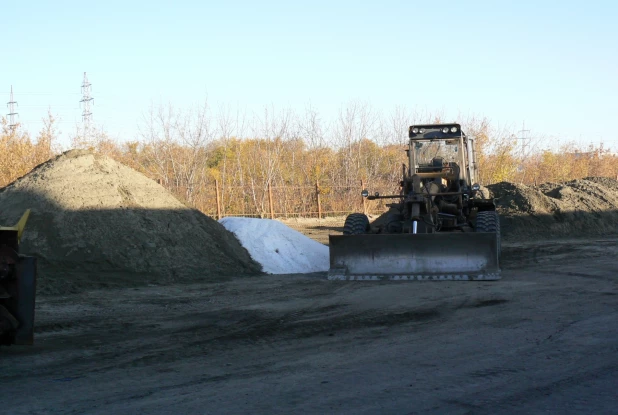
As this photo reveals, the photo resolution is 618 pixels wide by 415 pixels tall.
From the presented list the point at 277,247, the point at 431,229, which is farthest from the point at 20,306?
the point at 277,247

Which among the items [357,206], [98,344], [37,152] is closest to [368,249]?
[98,344]

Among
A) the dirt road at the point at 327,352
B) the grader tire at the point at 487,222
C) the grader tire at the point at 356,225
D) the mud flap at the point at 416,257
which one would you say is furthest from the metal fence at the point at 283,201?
the dirt road at the point at 327,352

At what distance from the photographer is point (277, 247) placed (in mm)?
16234

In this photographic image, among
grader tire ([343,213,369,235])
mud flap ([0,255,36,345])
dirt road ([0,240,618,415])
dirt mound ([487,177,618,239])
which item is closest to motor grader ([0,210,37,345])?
mud flap ([0,255,36,345])

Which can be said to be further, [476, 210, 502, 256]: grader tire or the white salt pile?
the white salt pile

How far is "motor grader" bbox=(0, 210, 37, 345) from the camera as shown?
21.7 ft

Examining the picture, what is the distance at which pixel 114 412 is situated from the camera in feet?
16.2

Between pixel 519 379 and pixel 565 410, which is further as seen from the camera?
pixel 519 379

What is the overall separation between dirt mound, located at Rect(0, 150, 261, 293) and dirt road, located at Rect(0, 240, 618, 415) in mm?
1386

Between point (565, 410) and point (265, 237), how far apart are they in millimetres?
11999

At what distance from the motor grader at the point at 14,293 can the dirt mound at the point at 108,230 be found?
16.0 feet

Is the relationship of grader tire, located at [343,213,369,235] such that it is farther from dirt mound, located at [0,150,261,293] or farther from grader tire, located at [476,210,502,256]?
grader tire, located at [476,210,502,256]

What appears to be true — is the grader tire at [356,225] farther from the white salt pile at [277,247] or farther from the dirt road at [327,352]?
the dirt road at [327,352]

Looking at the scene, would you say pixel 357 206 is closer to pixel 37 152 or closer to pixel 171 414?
pixel 37 152
